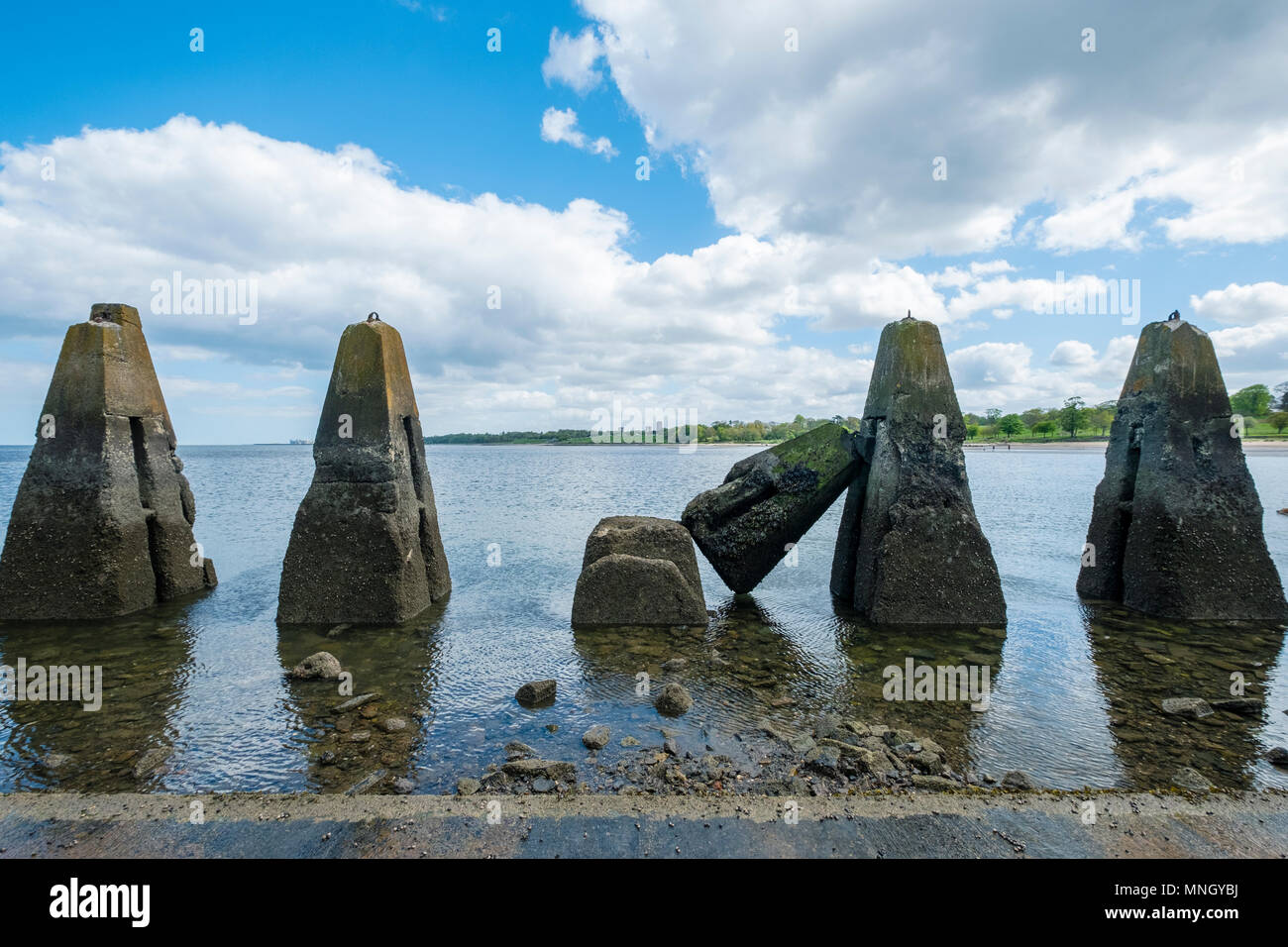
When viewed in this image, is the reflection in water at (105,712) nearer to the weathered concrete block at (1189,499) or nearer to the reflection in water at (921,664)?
the reflection in water at (921,664)

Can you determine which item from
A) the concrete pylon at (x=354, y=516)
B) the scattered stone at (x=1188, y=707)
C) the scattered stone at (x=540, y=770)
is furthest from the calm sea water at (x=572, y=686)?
the concrete pylon at (x=354, y=516)

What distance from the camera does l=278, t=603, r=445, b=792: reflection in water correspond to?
5512 mm

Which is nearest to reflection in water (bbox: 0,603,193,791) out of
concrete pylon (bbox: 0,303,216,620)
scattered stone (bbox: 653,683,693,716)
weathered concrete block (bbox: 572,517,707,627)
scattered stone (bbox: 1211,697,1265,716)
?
concrete pylon (bbox: 0,303,216,620)

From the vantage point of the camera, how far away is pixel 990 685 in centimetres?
757

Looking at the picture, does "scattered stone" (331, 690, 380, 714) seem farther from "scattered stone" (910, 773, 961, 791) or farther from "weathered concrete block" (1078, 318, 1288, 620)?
"weathered concrete block" (1078, 318, 1288, 620)

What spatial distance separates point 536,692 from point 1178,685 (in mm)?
7421

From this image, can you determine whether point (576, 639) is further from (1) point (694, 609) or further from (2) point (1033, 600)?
(2) point (1033, 600)

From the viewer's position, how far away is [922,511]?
982cm

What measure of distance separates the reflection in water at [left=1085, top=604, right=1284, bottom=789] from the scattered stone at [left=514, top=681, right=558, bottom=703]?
5473 mm

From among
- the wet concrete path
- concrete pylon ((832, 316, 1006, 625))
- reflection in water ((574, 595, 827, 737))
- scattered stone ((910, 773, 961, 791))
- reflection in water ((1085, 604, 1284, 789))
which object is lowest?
reflection in water ((574, 595, 827, 737))

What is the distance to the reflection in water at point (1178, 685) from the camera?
555 centimetres

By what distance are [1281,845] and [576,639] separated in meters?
7.54

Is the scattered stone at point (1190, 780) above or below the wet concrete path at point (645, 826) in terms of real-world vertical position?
below

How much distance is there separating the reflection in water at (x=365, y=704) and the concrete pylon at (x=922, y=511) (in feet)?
22.8
